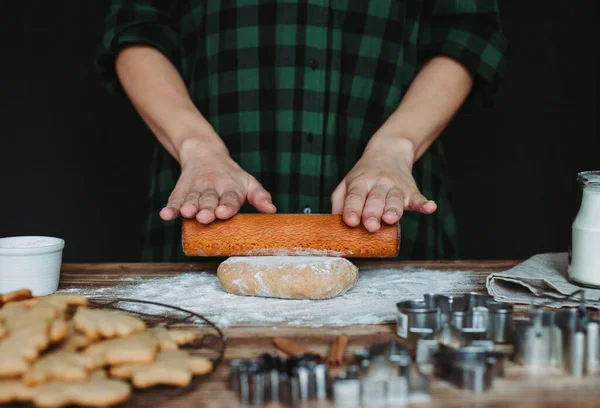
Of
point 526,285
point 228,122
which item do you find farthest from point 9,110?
point 526,285

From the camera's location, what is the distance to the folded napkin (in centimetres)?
114

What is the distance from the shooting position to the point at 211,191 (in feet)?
4.41

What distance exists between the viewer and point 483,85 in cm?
173

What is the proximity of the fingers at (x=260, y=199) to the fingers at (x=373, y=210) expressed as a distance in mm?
204

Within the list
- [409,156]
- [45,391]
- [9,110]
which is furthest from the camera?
[9,110]

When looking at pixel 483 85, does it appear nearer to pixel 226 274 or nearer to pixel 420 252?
pixel 420 252

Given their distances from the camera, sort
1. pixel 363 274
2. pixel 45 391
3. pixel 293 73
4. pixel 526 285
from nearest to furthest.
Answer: pixel 45 391 → pixel 526 285 → pixel 363 274 → pixel 293 73

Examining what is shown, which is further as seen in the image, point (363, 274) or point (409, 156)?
point (409, 156)

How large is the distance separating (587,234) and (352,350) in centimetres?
51

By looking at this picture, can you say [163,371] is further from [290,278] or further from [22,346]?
[290,278]

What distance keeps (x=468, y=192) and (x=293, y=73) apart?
4.64 feet

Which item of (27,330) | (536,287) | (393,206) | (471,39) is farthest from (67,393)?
(471,39)

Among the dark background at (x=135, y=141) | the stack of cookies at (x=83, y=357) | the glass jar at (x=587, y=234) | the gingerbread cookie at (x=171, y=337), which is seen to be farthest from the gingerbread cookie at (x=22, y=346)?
the dark background at (x=135, y=141)

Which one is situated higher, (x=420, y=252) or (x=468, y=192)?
(x=468, y=192)
